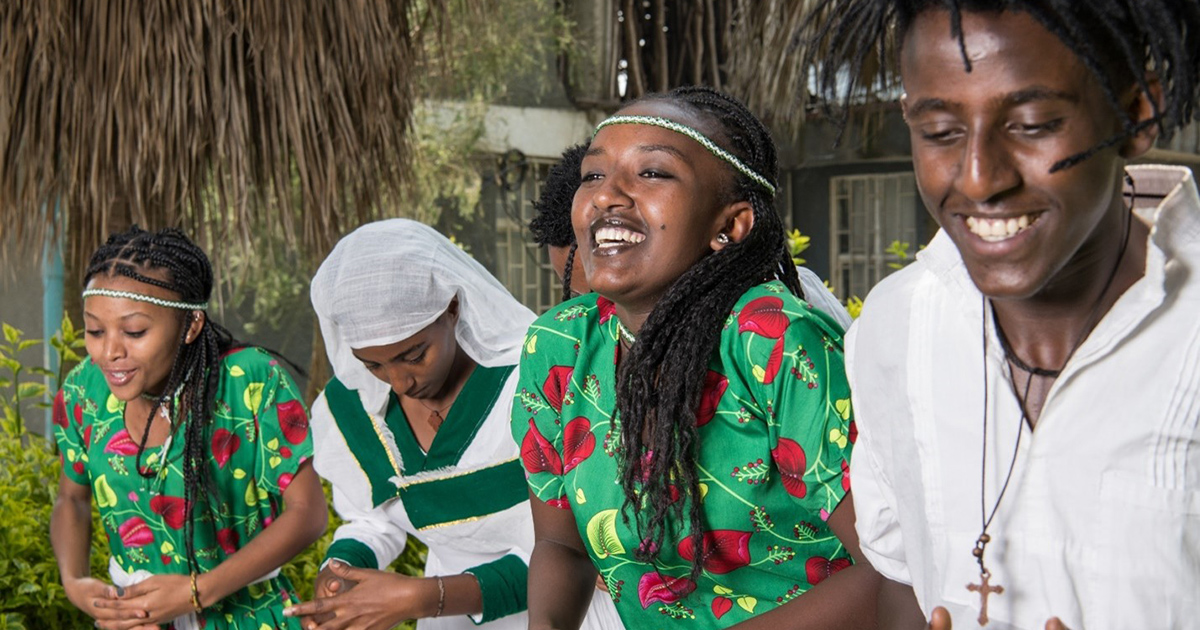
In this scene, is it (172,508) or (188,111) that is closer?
(172,508)

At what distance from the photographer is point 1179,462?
1.33 m

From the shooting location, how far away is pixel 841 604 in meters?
1.89

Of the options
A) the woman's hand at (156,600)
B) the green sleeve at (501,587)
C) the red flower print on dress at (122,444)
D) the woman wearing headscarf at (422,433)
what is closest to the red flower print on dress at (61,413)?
the red flower print on dress at (122,444)

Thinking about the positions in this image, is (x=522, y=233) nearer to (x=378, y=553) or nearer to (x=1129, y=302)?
(x=378, y=553)

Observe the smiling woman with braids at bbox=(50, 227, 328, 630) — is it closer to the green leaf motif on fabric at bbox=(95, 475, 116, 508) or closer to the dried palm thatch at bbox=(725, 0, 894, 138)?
the green leaf motif on fabric at bbox=(95, 475, 116, 508)

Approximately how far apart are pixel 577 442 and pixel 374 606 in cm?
84

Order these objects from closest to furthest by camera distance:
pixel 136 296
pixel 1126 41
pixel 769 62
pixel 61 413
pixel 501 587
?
pixel 1126 41
pixel 501 587
pixel 136 296
pixel 61 413
pixel 769 62

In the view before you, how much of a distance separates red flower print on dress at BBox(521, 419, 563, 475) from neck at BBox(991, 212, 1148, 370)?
38.4 inches

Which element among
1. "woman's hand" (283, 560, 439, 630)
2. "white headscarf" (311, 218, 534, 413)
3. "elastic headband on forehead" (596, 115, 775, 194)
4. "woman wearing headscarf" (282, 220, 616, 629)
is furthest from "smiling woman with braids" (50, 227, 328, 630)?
"elastic headband on forehead" (596, 115, 775, 194)

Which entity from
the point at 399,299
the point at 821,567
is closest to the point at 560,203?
the point at 399,299

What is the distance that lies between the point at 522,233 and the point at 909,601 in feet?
27.1

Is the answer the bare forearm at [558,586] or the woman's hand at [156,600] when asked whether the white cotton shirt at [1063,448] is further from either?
the woman's hand at [156,600]

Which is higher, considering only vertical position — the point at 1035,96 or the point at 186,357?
the point at 1035,96

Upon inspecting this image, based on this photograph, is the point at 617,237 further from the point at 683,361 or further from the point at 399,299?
the point at 399,299
